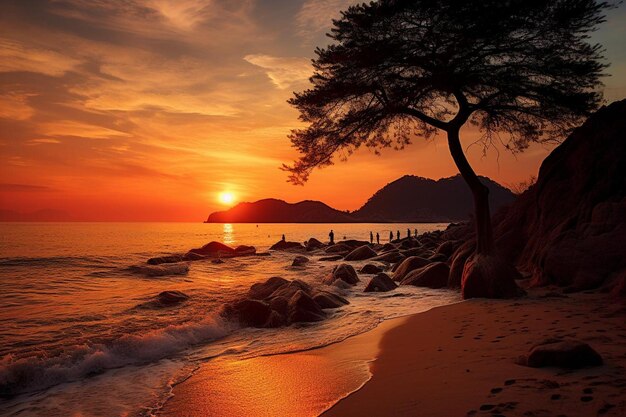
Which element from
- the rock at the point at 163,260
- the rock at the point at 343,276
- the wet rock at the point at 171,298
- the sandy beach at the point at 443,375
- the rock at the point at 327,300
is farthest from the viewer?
the rock at the point at 163,260

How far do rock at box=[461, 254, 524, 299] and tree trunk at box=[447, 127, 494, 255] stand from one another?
35 centimetres

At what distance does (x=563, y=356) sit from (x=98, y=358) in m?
7.63

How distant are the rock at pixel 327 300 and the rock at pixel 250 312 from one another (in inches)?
74.2

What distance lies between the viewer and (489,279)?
442 inches

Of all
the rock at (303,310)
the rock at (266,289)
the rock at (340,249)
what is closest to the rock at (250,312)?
the rock at (303,310)

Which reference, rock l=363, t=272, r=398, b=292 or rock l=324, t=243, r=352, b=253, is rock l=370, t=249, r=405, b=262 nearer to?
rock l=324, t=243, r=352, b=253

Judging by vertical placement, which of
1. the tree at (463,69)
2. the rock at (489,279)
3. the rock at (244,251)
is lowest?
the rock at (244,251)

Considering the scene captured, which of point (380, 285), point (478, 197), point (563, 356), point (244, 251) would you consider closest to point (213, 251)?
point (244, 251)

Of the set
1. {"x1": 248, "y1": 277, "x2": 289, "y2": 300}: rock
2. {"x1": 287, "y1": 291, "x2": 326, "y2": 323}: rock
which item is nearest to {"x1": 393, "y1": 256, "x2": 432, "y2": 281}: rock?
{"x1": 248, "y1": 277, "x2": 289, "y2": 300}: rock

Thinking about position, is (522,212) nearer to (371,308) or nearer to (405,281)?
(405,281)

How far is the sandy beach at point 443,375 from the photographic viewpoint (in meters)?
3.94

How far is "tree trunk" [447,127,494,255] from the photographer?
11.9 metres

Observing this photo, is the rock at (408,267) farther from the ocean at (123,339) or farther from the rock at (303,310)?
the rock at (303,310)

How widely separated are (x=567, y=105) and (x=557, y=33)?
2.07 metres
